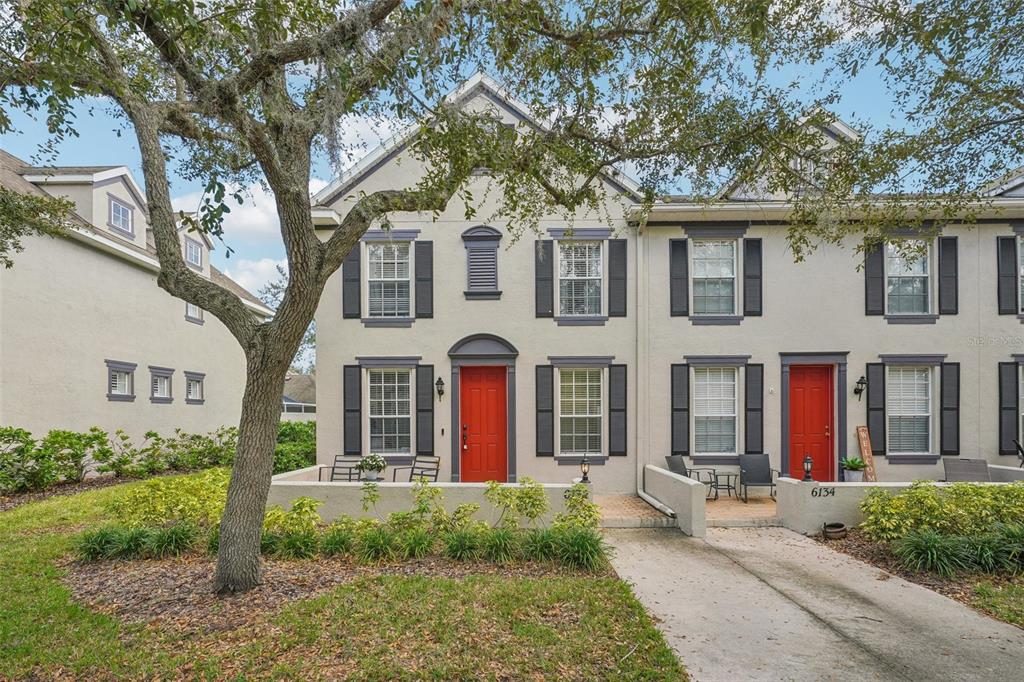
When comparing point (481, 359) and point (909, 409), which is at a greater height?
point (481, 359)

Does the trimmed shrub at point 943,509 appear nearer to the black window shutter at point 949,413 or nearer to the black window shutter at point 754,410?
the black window shutter at point 754,410

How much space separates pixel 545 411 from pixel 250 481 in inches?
224

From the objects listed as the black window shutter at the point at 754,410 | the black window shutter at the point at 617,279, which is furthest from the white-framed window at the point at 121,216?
the black window shutter at the point at 754,410

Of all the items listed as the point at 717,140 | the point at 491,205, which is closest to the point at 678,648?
the point at 717,140

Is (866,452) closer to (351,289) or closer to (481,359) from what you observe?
(481,359)

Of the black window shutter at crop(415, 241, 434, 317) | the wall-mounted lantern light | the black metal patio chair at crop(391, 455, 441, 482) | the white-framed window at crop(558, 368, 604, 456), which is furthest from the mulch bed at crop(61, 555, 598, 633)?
the wall-mounted lantern light

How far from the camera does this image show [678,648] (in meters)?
4.18

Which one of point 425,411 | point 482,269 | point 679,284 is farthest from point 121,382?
point 679,284

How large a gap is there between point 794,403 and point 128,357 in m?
15.3

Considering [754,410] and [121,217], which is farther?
[121,217]

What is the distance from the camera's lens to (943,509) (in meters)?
6.57

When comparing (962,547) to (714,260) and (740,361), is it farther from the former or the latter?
(714,260)

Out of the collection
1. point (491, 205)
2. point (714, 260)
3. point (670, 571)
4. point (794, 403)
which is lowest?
point (670, 571)

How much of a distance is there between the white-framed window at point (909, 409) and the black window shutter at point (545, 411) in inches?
238
